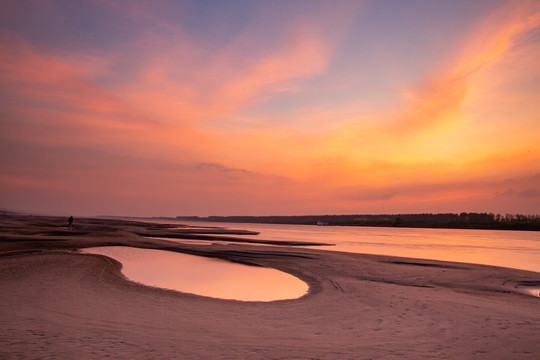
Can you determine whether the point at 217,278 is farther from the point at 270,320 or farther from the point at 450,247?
the point at 450,247

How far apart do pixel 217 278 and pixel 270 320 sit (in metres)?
9.20

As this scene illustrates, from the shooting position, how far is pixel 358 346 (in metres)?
8.38

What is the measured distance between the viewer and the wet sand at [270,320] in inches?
310

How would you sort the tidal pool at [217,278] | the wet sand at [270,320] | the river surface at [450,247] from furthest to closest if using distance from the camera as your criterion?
the river surface at [450,247], the tidal pool at [217,278], the wet sand at [270,320]

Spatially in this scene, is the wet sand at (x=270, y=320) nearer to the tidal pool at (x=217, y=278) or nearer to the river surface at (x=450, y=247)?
the tidal pool at (x=217, y=278)

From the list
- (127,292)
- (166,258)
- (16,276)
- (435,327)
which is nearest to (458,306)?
(435,327)

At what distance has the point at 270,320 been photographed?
34.9ft

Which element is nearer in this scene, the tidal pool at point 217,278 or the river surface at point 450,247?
the tidal pool at point 217,278

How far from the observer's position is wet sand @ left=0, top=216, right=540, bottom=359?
25.8ft

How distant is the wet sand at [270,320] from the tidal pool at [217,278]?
3.80ft

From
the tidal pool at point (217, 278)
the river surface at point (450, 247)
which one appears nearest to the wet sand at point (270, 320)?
the tidal pool at point (217, 278)

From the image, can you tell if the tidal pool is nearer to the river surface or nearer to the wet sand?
the wet sand

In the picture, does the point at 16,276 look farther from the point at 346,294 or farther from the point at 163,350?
the point at 346,294

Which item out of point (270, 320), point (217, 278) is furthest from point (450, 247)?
point (270, 320)
